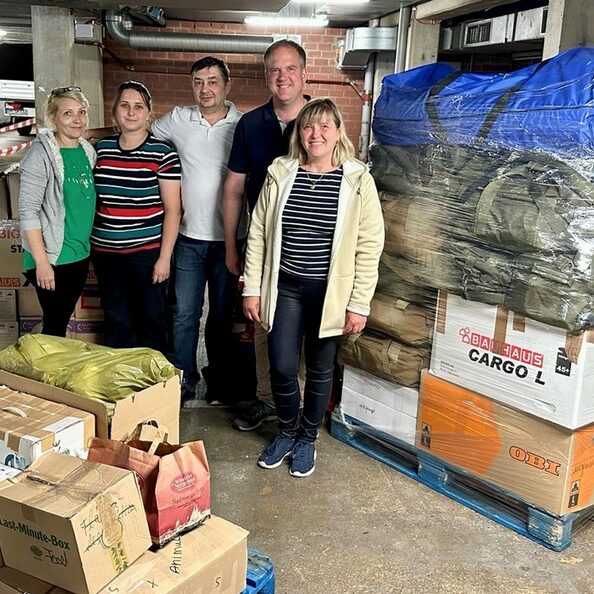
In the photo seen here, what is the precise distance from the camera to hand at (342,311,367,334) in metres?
2.56

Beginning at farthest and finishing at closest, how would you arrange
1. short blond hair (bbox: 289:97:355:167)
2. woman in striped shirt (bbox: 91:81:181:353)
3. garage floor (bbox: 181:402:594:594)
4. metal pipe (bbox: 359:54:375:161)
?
metal pipe (bbox: 359:54:375:161), woman in striped shirt (bbox: 91:81:181:353), short blond hair (bbox: 289:97:355:167), garage floor (bbox: 181:402:594:594)

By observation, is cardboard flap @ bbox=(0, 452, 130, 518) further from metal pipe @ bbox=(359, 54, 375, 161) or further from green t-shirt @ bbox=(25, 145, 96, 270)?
metal pipe @ bbox=(359, 54, 375, 161)

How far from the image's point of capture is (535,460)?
2.35 metres

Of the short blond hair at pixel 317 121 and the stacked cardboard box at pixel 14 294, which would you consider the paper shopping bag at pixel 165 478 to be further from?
the stacked cardboard box at pixel 14 294

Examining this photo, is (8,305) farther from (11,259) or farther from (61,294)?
(61,294)

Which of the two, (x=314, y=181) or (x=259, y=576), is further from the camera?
(x=314, y=181)

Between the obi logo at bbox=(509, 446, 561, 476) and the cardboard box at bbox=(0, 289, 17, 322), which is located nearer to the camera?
the obi logo at bbox=(509, 446, 561, 476)

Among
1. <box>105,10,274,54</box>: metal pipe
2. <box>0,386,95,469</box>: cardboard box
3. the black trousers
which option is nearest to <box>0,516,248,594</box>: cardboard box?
<box>0,386,95,469</box>: cardboard box

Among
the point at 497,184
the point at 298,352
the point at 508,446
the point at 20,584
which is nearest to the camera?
the point at 20,584

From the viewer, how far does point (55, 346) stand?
2227 mm

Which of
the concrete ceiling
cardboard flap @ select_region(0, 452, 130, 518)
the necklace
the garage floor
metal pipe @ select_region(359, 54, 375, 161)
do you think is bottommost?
the garage floor

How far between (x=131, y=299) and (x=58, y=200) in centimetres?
58

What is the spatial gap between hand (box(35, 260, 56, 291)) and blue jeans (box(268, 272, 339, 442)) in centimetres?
96

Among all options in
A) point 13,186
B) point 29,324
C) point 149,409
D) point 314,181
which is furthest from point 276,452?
point 13,186
